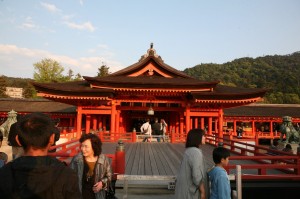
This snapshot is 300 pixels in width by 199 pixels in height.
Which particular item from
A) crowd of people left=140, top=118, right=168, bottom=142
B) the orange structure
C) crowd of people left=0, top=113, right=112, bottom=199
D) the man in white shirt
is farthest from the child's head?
the man in white shirt

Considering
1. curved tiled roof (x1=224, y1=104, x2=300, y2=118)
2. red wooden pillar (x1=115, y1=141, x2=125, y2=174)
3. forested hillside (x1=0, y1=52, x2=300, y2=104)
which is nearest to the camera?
red wooden pillar (x1=115, y1=141, x2=125, y2=174)

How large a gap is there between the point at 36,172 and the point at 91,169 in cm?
210

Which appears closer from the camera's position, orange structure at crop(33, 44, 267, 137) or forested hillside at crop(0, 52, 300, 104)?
orange structure at crop(33, 44, 267, 137)

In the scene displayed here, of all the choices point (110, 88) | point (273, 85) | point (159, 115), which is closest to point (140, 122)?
point (159, 115)

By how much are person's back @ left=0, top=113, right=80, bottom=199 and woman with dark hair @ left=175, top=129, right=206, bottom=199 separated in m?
2.14

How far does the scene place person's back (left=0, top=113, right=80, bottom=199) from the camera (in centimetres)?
164

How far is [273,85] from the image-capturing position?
8500 centimetres

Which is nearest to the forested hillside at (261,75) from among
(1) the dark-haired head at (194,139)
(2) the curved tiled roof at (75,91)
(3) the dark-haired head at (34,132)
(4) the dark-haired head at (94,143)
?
(2) the curved tiled roof at (75,91)

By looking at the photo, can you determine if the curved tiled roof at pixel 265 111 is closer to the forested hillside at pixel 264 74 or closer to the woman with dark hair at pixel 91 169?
the woman with dark hair at pixel 91 169

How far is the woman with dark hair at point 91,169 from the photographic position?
11.7ft

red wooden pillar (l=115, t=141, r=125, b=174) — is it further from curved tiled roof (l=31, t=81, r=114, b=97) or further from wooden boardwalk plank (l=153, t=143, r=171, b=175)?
curved tiled roof (l=31, t=81, r=114, b=97)

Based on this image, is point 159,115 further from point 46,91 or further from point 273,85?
point 273,85

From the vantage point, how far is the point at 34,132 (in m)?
1.84

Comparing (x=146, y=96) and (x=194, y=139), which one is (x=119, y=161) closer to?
(x=194, y=139)
